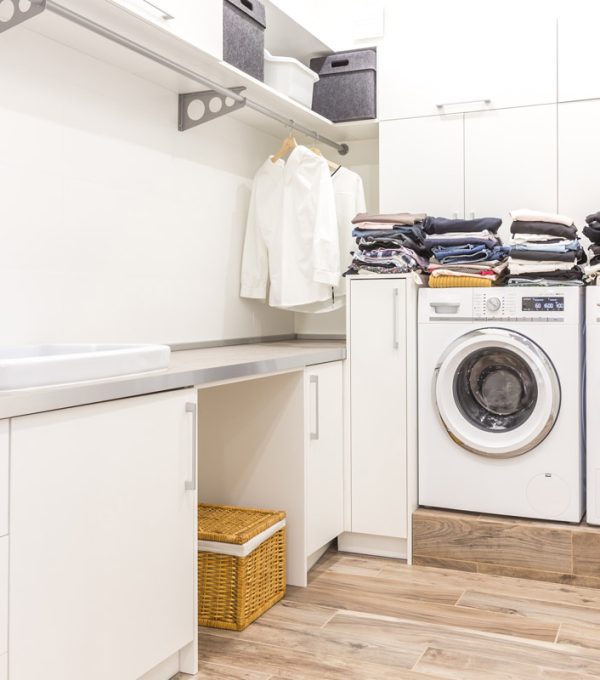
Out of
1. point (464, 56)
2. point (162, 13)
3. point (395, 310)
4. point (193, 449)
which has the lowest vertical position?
point (193, 449)

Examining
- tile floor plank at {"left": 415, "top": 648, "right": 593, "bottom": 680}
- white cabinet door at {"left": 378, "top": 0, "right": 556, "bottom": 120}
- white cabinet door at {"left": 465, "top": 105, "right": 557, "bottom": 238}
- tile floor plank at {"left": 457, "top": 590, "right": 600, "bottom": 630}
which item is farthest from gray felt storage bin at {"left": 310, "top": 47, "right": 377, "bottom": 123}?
tile floor plank at {"left": 415, "top": 648, "right": 593, "bottom": 680}

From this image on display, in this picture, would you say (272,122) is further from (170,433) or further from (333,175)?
(170,433)

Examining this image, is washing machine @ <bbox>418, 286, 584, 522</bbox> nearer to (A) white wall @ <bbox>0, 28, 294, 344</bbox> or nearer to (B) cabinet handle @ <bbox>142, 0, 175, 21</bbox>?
(A) white wall @ <bbox>0, 28, 294, 344</bbox>

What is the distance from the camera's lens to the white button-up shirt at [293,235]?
Answer: 10.8 ft

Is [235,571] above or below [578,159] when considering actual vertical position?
below

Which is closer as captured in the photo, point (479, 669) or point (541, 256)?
point (479, 669)

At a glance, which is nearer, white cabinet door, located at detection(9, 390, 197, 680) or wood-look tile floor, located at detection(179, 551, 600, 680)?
white cabinet door, located at detection(9, 390, 197, 680)

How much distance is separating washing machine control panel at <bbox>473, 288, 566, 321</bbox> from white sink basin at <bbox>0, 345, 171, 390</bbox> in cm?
142

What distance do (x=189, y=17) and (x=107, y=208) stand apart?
67 cm

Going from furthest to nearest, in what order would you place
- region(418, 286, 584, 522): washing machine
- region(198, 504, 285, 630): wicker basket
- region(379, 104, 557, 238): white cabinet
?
region(379, 104, 557, 238): white cabinet → region(418, 286, 584, 522): washing machine → region(198, 504, 285, 630): wicker basket

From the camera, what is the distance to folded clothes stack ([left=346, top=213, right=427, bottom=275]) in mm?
3031

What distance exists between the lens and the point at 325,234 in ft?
10.7

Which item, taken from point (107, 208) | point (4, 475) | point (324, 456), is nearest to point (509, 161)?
point (324, 456)

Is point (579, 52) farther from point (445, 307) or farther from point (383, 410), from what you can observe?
point (383, 410)
